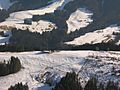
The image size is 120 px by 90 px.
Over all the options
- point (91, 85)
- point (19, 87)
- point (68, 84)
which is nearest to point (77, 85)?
point (68, 84)

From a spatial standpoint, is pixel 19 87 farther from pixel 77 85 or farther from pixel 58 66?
pixel 58 66

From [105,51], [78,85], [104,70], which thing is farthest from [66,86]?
[105,51]

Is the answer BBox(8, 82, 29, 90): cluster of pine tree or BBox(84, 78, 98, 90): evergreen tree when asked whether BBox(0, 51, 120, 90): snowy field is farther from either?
BBox(84, 78, 98, 90): evergreen tree

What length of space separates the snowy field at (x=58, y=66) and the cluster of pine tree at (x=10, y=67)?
176 centimetres

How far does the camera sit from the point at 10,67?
13350 cm

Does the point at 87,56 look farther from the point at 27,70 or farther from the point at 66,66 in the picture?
the point at 27,70

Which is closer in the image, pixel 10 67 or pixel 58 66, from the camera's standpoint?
pixel 10 67

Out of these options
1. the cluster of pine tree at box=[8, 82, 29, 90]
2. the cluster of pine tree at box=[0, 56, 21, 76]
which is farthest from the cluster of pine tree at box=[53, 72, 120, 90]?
the cluster of pine tree at box=[0, 56, 21, 76]

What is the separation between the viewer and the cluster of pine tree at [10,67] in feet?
437

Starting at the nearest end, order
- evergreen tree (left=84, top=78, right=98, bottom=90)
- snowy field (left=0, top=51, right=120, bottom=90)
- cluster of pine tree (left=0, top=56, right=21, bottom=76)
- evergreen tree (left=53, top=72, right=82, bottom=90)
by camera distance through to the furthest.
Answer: evergreen tree (left=84, top=78, right=98, bottom=90)
evergreen tree (left=53, top=72, right=82, bottom=90)
snowy field (left=0, top=51, right=120, bottom=90)
cluster of pine tree (left=0, top=56, right=21, bottom=76)

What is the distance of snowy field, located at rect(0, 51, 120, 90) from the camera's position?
127m

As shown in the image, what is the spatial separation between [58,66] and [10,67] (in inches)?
585

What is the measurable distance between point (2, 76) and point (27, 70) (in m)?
7.96

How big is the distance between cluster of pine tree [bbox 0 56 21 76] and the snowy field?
1760mm
